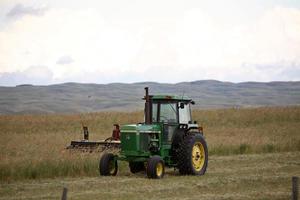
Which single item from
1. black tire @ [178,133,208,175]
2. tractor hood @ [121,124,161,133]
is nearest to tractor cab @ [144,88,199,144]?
tractor hood @ [121,124,161,133]

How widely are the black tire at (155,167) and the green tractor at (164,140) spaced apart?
10 centimetres

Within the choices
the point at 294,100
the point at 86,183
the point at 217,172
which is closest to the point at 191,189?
the point at 86,183

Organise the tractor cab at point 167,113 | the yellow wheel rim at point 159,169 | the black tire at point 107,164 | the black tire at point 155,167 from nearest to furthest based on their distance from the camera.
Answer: the black tire at point 155,167, the yellow wheel rim at point 159,169, the black tire at point 107,164, the tractor cab at point 167,113

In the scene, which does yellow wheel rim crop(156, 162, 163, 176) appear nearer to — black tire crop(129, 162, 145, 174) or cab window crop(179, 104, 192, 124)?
cab window crop(179, 104, 192, 124)

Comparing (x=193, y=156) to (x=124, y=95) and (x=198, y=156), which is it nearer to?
(x=198, y=156)

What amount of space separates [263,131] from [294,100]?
123 metres

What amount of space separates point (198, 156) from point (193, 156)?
31 centimetres

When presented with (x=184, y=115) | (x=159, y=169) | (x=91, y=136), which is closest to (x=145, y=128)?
(x=159, y=169)

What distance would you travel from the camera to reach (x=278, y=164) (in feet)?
70.0

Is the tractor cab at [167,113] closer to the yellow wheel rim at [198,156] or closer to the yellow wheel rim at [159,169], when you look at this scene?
the yellow wheel rim at [198,156]

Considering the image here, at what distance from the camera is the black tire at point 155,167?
17531mm

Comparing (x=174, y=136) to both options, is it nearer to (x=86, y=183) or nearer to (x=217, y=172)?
(x=217, y=172)

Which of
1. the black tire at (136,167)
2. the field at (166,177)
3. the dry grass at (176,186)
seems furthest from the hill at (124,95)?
the dry grass at (176,186)

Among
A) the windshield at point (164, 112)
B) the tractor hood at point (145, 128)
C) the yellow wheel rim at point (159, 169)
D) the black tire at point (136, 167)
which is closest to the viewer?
the yellow wheel rim at point (159, 169)
